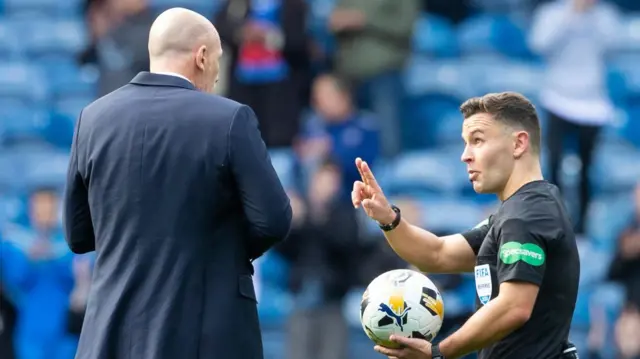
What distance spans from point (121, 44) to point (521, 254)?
7.69 meters

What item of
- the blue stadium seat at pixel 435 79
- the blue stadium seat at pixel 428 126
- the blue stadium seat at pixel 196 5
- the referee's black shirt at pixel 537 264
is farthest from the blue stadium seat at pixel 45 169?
the referee's black shirt at pixel 537 264

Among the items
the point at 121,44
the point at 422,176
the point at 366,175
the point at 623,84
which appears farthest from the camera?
the point at 623,84

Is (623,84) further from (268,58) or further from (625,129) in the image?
(268,58)

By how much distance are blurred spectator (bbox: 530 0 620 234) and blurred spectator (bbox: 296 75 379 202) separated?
5.17 feet

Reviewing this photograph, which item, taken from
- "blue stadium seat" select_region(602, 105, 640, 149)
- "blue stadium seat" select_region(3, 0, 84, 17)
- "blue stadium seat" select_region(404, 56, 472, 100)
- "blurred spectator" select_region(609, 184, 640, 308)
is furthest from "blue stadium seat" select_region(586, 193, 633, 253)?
"blue stadium seat" select_region(3, 0, 84, 17)

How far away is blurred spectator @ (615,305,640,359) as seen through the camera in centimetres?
1030

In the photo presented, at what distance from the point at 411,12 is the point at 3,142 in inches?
170

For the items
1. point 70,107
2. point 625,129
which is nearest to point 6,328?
point 70,107

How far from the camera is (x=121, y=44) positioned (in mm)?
12148

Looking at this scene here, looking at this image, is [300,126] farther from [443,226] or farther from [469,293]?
[469,293]

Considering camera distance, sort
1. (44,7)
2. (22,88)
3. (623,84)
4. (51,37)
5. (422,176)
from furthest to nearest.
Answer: (44,7)
(51,37)
(22,88)
(623,84)
(422,176)

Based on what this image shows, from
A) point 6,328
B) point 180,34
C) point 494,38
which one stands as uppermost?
point 494,38

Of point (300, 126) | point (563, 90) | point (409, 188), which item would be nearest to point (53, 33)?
point (300, 126)

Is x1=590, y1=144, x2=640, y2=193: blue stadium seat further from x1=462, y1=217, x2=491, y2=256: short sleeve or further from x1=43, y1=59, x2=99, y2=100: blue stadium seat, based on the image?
x1=462, y1=217, x2=491, y2=256: short sleeve
